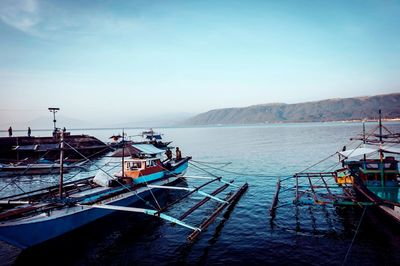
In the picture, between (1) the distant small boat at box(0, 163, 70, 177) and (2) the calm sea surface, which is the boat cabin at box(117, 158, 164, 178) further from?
(1) the distant small boat at box(0, 163, 70, 177)

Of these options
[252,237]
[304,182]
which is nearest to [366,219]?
[252,237]

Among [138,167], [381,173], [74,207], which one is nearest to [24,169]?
[138,167]

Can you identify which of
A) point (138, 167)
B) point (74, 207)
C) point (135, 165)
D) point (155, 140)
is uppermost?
point (135, 165)

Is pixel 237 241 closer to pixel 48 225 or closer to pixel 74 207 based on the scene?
pixel 74 207

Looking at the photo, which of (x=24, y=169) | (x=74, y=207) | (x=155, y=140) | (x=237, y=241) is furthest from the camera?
(x=155, y=140)

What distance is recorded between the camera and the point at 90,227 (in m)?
20.7

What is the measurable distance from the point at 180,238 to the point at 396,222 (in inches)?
623

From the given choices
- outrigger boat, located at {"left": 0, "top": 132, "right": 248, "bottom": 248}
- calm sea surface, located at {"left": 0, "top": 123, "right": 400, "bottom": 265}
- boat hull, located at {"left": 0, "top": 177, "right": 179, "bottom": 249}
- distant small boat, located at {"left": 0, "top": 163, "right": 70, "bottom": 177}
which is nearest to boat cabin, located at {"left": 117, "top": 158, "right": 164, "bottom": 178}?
outrigger boat, located at {"left": 0, "top": 132, "right": 248, "bottom": 248}

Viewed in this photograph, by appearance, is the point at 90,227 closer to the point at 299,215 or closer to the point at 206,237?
the point at 206,237

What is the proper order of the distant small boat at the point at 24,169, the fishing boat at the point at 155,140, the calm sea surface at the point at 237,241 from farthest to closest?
the fishing boat at the point at 155,140 < the distant small boat at the point at 24,169 < the calm sea surface at the point at 237,241

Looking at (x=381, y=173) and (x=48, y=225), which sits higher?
(x=381, y=173)

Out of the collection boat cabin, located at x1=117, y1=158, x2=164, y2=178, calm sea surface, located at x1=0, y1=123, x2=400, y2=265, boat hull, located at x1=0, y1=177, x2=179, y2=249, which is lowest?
calm sea surface, located at x1=0, y1=123, x2=400, y2=265

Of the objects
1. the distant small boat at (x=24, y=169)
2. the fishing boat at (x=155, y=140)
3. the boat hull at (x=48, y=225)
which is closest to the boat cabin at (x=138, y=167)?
the boat hull at (x=48, y=225)

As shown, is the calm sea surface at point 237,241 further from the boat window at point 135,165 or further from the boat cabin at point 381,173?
the boat window at point 135,165
